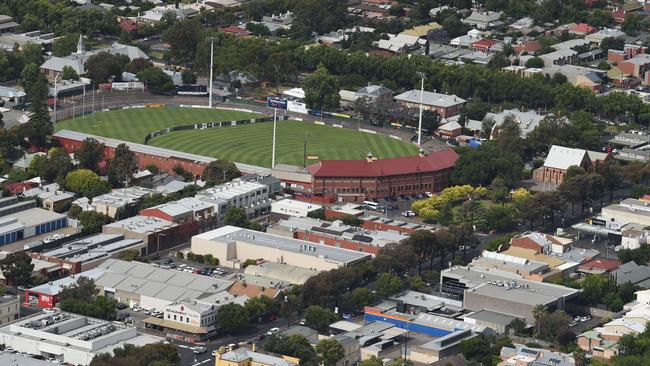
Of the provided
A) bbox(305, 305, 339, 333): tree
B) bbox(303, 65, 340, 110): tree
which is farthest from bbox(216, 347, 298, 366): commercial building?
bbox(303, 65, 340, 110): tree

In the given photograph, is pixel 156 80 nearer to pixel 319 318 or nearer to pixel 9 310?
pixel 9 310

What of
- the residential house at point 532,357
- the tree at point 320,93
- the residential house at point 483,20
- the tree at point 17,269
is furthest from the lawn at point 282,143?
the residential house at point 483,20

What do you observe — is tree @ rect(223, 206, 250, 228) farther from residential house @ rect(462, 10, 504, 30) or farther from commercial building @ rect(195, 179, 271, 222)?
residential house @ rect(462, 10, 504, 30)

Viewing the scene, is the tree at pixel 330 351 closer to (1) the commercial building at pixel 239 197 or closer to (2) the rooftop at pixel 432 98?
(1) the commercial building at pixel 239 197

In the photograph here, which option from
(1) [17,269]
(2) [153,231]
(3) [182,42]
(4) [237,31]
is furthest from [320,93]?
(1) [17,269]

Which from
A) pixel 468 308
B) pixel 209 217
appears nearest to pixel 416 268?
pixel 468 308
